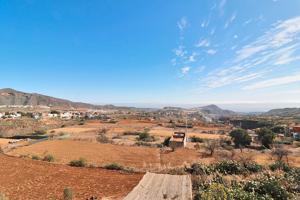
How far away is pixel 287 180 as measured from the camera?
26.8 ft

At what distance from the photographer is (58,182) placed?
1117 cm

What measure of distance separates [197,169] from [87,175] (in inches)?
214

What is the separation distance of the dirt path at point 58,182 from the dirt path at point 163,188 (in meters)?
0.59

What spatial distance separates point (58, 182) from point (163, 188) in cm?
501

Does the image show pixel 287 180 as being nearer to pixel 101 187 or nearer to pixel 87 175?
pixel 101 187

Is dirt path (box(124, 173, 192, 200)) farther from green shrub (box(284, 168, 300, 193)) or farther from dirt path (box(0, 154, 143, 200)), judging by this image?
green shrub (box(284, 168, 300, 193))

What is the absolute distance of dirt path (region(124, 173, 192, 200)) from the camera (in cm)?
823

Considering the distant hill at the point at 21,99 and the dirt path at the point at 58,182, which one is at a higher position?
the distant hill at the point at 21,99

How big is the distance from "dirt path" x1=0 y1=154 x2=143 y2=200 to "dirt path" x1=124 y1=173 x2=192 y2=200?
590 millimetres

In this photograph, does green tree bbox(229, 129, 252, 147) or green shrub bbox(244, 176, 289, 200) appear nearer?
green shrub bbox(244, 176, 289, 200)

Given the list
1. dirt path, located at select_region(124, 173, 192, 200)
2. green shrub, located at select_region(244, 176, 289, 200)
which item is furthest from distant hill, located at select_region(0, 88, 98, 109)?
green shrub, located at select_region(244, 176, 289, 200)

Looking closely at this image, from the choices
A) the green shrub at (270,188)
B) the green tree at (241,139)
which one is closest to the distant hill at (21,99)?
the green tree at (241,139)

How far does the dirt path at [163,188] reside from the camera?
27.0ft

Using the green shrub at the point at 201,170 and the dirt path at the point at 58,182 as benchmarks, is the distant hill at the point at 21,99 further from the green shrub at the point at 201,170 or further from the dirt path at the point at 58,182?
the green shrub at the point at 201,170
